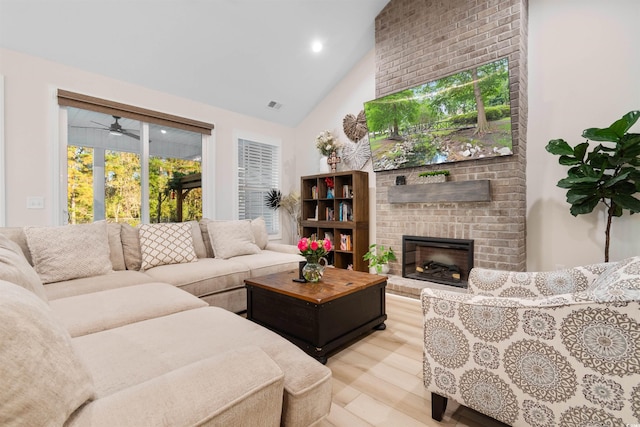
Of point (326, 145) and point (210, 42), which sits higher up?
point (210, 42)

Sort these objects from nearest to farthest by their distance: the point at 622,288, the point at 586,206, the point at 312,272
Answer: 1. the point at 622,288
2. the point at 312,272
3. the point at 586,206

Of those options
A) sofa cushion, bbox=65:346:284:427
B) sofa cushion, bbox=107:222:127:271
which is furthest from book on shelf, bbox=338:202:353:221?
sofa cushion, bbox=65:346:284:427

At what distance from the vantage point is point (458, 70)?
3457mm

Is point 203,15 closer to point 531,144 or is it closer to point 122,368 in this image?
point 122,368

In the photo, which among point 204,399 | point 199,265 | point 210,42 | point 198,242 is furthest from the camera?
point 210,42

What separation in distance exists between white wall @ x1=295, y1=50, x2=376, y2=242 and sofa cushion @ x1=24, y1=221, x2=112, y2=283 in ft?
10.6

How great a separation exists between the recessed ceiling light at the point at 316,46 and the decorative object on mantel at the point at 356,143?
3.36 feet

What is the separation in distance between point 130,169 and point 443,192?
3.78 m

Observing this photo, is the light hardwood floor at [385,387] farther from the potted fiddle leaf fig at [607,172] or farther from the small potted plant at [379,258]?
the potted fiddle leaf fig at [607,172]

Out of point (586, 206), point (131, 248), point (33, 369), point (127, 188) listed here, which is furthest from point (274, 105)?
point (33, 369)

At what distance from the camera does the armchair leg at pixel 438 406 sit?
147 cm

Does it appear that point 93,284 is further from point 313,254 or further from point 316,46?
point 316,46

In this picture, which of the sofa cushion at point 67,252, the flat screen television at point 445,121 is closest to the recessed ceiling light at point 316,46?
the flat screen television at point 445,121

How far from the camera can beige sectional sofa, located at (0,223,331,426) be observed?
1.91 ft
